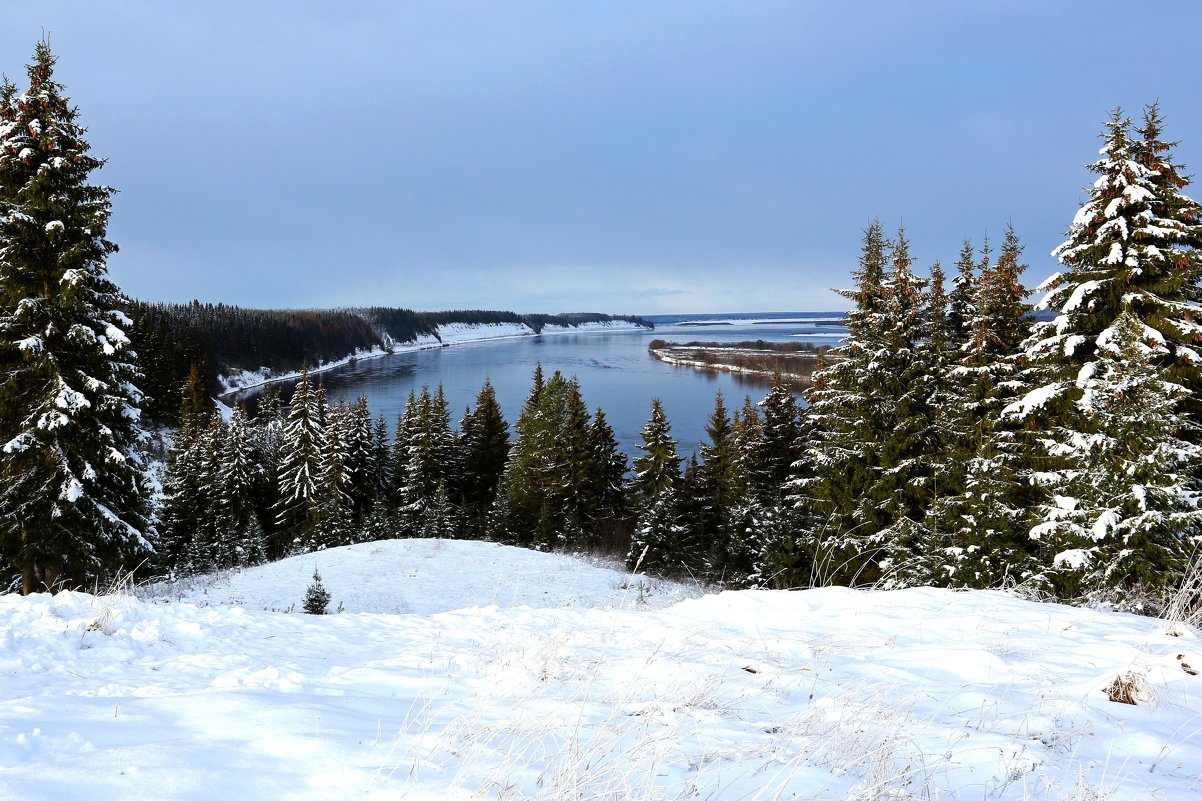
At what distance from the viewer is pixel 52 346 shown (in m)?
12.9

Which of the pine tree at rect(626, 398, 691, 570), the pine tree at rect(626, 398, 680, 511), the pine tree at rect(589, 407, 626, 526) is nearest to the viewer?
the pine tree at rect(626, 398, 691, 570)

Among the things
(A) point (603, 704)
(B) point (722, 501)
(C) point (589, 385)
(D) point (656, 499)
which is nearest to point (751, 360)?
(C) point (589, 385)

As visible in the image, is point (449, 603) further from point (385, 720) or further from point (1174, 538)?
point (1174, 538)

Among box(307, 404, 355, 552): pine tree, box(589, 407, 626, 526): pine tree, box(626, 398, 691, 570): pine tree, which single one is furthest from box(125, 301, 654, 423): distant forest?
box(589, 407, 626, 526): pine tree

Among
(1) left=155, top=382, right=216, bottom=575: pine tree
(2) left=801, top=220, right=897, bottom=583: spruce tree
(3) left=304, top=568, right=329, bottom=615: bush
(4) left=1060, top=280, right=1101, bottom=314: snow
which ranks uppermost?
(4) left=1060, top=280, right=1101, bottom=314: snow

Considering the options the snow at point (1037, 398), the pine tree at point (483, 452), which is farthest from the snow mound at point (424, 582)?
the pine tree at point (483, 452)

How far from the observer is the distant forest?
2202 inches

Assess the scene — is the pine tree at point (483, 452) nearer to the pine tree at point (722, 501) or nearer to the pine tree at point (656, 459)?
the pine tree at point (656, 459)

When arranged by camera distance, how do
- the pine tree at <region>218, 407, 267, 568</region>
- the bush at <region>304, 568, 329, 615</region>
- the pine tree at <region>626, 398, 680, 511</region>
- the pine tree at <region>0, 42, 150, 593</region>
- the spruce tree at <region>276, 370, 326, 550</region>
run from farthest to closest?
the pine tree at <region>218, 407, 267, 568</region> → the spruce tree at <region>276, 370, 326, 550</region> → the pine tree at <region>626, 398, 680, 511</region> → the bush at <region>304, 568, 329, 615</region> → the pine tree at <region>0, 42, 150, 593</region>

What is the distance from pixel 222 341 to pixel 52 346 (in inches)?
4159

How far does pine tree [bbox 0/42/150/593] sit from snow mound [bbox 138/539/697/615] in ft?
7.38

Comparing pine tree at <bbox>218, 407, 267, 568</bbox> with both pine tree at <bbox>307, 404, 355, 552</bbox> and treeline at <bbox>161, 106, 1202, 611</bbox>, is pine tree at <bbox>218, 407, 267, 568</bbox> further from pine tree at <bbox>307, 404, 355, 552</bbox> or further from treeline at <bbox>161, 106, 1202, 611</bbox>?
treeline at <bbox>161, 106, 1202, 611</bbox>

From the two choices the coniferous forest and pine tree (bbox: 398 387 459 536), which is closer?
the coniferous forest

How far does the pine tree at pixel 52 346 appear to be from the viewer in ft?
41.4
